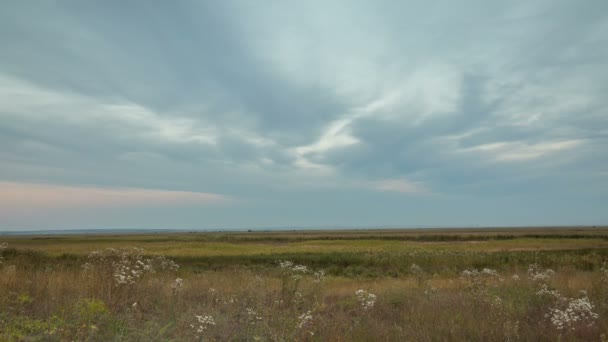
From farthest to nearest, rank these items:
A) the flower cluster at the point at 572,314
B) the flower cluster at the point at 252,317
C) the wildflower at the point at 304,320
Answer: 1. the flower cluster at the point at 252,317
2. the flower cluster at the point at 572,314
3. the wildflower at the point at 304,320

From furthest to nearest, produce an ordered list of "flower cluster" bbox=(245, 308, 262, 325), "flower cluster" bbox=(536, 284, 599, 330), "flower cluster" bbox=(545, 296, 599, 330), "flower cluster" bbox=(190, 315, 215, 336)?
"flower cluster" bbox=(245, 308, 262, 325)
"flower cluster" bbox=(536, 284, 599, 330)
"flower cluster" bbox=(545, 296, 599, 330)
"flower cluster" bbox=(190, 315, 215, 336)

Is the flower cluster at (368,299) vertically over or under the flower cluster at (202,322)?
under

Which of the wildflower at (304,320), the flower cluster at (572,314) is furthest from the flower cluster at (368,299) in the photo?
the flower cluster at (572,314)

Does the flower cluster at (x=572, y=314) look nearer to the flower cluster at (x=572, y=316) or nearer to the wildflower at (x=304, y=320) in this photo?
the flower cluster at (x=572, y=316)

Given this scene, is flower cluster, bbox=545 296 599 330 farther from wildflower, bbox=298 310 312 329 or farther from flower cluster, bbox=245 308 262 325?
flower cluster, bbox=245 308 262 325

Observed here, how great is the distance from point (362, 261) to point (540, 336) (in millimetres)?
24831

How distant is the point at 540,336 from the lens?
5.75m

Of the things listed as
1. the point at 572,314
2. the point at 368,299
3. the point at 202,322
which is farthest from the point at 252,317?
the point at 572,314

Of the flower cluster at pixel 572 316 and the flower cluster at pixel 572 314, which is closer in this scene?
the flower cluster at pixel 572 316

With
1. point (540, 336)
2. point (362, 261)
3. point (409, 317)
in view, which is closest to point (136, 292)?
point (409, 317)

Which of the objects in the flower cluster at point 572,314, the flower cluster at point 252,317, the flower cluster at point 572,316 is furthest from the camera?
the flower cluster at point 252,317

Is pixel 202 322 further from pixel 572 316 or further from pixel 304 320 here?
pixel 572 316

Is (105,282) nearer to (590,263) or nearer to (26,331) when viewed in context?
(26,331)

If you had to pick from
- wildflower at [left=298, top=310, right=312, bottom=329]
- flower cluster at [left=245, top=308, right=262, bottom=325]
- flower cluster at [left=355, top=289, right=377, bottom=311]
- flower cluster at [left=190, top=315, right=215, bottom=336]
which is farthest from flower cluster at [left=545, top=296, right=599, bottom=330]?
flower cluster at [left=190, top=315, right=215, bottom=336]
